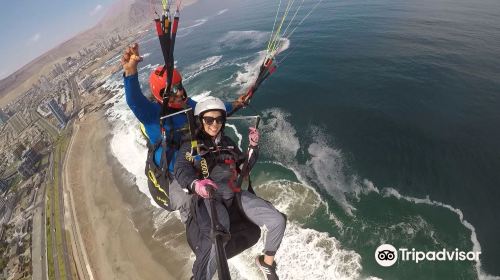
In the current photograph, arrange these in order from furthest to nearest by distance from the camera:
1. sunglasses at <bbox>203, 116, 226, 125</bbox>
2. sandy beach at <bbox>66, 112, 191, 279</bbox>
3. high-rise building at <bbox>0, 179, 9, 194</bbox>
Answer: high-rise building at <bbox>0, 179, 9, 194</bbox>, sandy beach at <bbox>66, 112, 191, 279</bbox>, sunglasses at <bbox>203, 116, 226, 125</bbox>

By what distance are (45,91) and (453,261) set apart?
148 meters

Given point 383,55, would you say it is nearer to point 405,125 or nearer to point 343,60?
point 343,60

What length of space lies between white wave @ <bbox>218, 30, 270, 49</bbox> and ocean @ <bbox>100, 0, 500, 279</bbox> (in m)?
6.53

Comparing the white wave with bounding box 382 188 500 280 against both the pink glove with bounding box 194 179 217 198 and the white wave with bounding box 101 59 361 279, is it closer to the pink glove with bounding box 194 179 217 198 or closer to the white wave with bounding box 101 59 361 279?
the white wave with bounding box 101 59 361 279

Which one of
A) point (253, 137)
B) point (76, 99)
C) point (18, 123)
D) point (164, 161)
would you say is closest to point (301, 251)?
point (253, 137)

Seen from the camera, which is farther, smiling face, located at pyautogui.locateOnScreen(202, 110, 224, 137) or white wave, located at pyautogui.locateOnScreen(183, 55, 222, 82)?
white wave, located at pyautogui.locateOnScreen(183, 55, 222, 82)

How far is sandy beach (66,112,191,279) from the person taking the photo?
2059 cm

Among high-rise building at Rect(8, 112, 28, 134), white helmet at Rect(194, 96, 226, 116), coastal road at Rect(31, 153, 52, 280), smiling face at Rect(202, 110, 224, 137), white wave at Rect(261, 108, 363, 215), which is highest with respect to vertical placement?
white helmet at Rect(194, 96, 226, 116)

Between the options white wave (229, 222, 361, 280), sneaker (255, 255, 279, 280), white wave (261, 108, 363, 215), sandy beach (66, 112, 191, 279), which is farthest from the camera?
white wave (261, 108, 363, 215)

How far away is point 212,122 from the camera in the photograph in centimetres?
494

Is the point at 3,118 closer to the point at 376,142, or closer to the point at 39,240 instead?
the point at 39,240

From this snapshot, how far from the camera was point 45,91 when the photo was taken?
122500mm

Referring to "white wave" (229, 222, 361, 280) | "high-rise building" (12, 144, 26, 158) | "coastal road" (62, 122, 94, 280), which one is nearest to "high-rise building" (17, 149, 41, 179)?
"high-rise building" (12, 144, 26, 158)

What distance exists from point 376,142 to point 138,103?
23.5 meters
